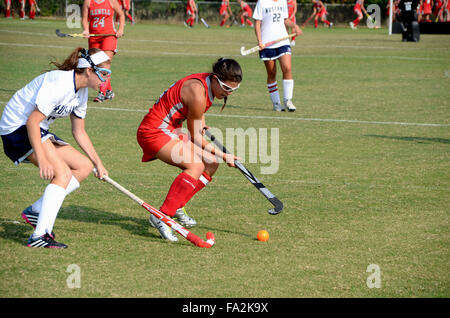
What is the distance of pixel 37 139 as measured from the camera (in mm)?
4816

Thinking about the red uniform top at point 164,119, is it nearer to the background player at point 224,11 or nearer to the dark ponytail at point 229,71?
the dark ponytail at point 229,71

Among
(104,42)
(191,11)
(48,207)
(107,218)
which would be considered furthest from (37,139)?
(191,11)

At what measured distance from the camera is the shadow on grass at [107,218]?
18.7ft

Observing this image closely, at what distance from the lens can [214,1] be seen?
151 ft

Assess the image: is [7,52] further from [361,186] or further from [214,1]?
[214,1]

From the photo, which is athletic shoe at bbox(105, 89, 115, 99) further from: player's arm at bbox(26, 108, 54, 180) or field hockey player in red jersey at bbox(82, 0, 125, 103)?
player's arm at bbox(26, 108, 54, 180)

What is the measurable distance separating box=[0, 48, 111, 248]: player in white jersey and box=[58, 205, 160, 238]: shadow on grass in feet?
2.42

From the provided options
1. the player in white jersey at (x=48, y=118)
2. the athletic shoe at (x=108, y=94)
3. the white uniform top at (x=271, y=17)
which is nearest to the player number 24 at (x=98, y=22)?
Answer: the athletic shoe at (x=108, y=94)

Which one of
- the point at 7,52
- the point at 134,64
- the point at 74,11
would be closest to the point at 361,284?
the point at 134,64

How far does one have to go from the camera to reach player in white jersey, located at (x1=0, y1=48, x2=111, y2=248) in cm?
485

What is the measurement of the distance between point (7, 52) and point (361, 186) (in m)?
15.3

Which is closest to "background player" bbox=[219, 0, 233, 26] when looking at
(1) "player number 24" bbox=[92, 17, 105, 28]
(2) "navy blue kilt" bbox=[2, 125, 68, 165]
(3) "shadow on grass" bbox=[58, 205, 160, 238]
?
(1) "player number 24" bbox=[92, 17, 105, 28]

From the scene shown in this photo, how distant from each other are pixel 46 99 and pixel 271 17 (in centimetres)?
790

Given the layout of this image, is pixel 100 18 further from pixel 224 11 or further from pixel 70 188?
pixel 224 11
